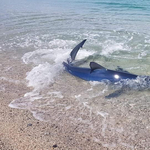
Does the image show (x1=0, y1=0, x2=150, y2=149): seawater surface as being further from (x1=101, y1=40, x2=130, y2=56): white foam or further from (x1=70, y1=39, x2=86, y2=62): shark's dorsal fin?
(x1=70, y1=39, x2=86, y2=62): shark's dorsal fin

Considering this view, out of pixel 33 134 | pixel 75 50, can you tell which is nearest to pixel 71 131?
pixel 33 134

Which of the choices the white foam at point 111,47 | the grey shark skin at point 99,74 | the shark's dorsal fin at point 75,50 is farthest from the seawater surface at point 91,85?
the shark's dorsal fin at point 75,50

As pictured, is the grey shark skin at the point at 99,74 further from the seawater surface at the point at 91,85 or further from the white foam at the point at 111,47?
the white foam at the point at 111,47

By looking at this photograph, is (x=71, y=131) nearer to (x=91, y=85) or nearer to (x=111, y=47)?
(x=91, y=85)

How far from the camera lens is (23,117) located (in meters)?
4.26

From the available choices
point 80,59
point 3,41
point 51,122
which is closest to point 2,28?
point 3,41

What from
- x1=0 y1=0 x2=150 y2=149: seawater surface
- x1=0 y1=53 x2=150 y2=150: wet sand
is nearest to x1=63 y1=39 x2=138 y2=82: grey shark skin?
x1=0 y1=0 x2=150 y2=149: seawater surface

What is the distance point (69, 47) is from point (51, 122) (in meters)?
5.76

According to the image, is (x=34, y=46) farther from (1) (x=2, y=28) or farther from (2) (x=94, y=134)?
(2) (x=94, y=134)

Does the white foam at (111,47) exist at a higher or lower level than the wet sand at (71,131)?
higher

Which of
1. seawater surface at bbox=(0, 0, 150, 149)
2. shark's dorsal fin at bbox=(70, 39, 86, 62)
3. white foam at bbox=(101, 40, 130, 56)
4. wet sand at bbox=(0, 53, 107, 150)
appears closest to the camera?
wet sand at bbox=(0, 53, 107, 150)

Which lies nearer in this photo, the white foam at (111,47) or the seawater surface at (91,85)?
the seawater surface at (91,85)

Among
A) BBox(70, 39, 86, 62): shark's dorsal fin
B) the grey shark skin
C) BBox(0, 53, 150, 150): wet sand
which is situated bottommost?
BBox(0, 53, 150, 150): wet sand

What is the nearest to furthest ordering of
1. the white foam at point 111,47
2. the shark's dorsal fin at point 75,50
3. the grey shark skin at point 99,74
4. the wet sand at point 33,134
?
the wet sand at point 33,134 → the grey shark skin at point 99,74 → the shark's dorsal fin at point 75,50 → the white foam at point 111,47
